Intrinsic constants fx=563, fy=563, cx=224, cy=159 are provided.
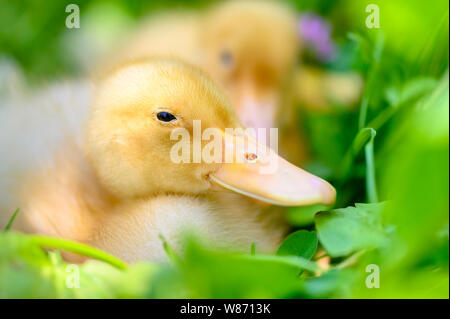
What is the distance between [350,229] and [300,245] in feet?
0.50

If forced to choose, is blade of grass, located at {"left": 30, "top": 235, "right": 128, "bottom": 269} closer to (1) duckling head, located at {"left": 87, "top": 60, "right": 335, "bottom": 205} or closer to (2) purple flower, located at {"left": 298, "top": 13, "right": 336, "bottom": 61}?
(1) duckling head, located at {"left": 87, "top": 60, "right": 335, "bottom": 205}

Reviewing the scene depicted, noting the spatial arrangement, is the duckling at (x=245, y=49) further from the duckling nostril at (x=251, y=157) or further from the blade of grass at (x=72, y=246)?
the blade of grass at (x=72, y=246)

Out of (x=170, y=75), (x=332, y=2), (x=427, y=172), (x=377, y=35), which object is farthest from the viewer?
(x=332, y=2)

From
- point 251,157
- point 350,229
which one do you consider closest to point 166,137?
point 251,157

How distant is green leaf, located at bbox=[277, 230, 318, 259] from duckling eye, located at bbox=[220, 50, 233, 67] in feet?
3.50

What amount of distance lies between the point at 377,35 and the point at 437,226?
798 mm

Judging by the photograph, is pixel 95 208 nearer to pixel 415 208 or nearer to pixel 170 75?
pixel 170 75

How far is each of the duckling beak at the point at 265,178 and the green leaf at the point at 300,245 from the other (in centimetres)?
6

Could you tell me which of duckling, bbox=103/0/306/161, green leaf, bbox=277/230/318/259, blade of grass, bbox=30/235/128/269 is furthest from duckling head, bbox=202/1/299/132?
blade of grass, bbox=30/235/128/269

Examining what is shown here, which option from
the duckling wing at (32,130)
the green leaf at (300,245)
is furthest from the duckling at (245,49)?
the green leaf at (300,245)

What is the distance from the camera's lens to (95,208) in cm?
125

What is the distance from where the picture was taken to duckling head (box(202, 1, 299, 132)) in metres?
1.87
